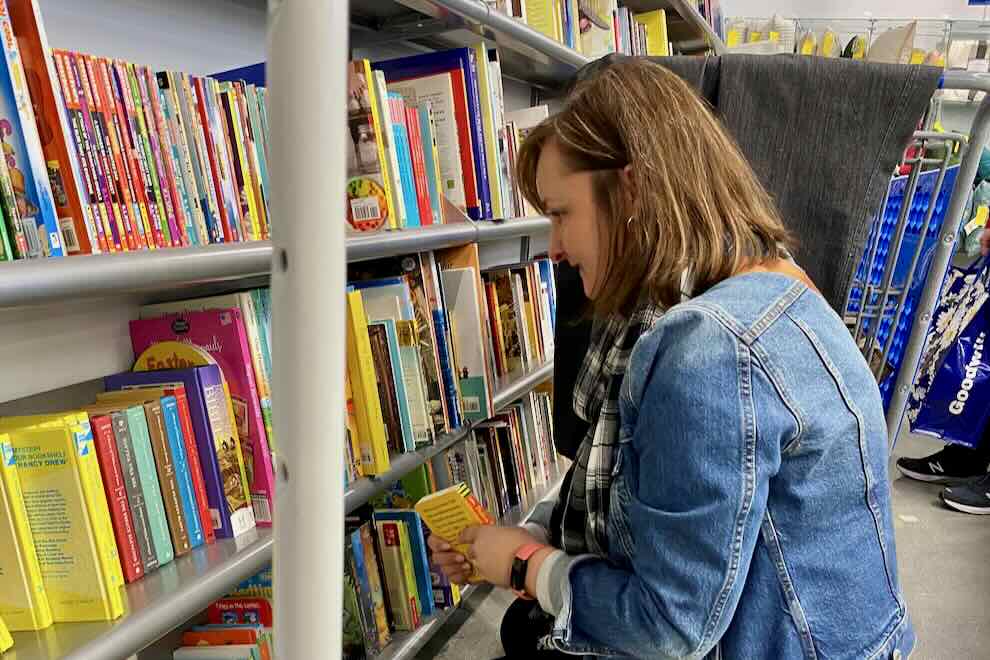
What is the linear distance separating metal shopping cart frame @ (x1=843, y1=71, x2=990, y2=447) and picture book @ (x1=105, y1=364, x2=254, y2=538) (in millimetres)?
1068

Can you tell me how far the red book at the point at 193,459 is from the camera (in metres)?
0.94

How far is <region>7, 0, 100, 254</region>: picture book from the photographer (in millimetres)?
759

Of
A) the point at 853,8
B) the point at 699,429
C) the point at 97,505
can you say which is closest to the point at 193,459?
the point at 97,505

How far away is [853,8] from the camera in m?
4.55

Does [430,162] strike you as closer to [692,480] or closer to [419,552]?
[419,552]

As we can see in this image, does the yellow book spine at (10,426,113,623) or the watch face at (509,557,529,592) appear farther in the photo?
the watch face at (509,557,529,592)

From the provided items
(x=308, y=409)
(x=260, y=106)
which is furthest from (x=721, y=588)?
(x=260, y=106)

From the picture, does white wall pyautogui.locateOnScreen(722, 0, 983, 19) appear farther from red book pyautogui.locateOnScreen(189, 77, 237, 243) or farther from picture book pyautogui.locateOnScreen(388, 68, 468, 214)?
red book pyautogui.locateOnScreen(189, 77, 237, 243)

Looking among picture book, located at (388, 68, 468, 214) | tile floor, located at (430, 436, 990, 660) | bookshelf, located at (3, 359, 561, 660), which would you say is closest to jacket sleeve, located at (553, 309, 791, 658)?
bookshelf, located at (3, 359, 561, 660)

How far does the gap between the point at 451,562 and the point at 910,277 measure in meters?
1.10

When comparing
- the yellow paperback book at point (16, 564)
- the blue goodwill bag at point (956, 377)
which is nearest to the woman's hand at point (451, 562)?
the yellow paperback book at point (16, 564)

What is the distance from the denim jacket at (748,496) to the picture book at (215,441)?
1.56ft

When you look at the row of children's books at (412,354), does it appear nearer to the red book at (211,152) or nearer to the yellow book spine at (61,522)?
the red book at (211,152)

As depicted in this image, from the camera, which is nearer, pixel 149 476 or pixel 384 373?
pixel 149 476
